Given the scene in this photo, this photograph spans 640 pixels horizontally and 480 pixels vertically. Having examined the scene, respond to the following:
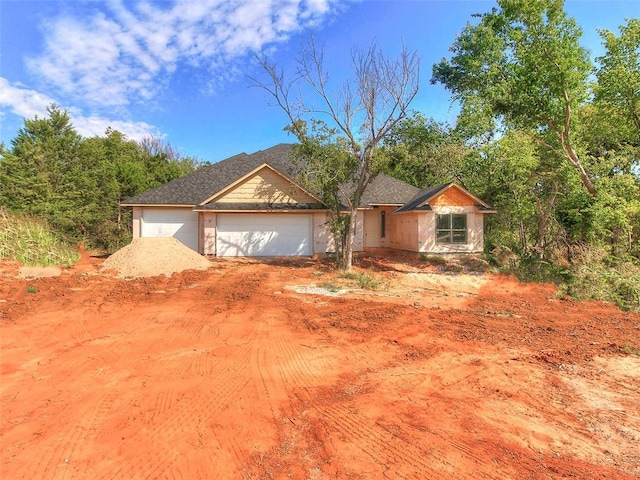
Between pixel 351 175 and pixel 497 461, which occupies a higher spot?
pixel 351 175

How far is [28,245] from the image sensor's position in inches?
533

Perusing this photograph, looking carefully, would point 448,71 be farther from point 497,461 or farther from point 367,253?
point 497,461

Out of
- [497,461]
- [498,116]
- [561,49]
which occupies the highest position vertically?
[561,49]

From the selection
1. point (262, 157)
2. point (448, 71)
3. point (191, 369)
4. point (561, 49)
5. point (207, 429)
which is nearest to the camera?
point (207, 429)

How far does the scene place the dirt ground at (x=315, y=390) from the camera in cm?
331

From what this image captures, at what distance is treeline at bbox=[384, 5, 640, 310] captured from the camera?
12625 mm

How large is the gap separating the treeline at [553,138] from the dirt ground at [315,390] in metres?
5.08

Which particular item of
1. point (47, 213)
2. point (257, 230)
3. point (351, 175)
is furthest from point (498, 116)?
point (47, 213)

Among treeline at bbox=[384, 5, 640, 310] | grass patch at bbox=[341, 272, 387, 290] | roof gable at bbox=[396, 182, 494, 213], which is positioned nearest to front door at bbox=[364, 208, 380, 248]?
roof gable at bbox=[396, 182, 494, 213]

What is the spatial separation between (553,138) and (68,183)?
2791 cm

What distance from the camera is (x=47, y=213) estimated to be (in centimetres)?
2173

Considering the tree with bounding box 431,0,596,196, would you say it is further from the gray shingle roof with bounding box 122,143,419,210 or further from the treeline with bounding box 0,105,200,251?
the treeline with bounding box 0,105,200,251

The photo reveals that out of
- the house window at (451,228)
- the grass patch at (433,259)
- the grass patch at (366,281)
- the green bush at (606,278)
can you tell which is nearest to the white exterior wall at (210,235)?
the grass patch at (366,281)

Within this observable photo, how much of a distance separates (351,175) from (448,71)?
7.56 meters
